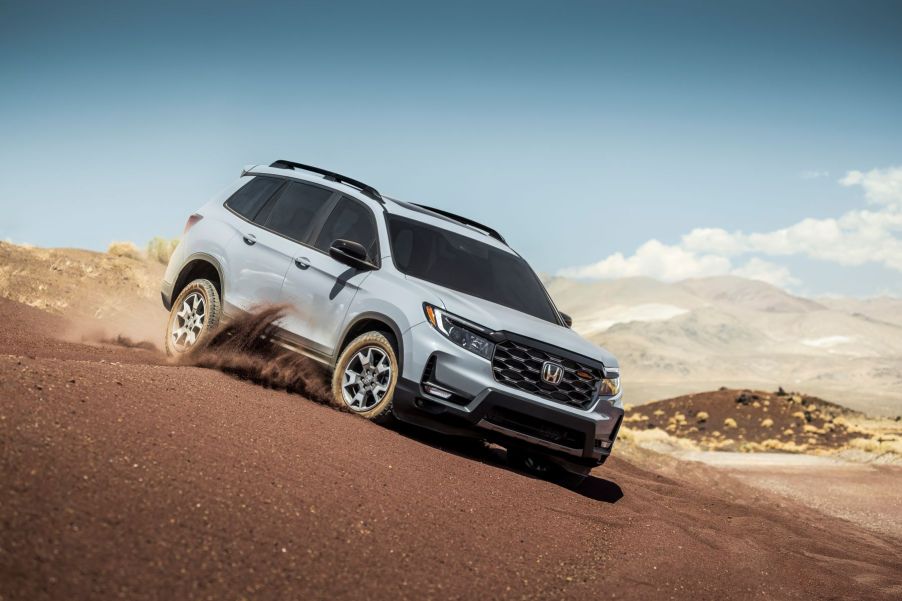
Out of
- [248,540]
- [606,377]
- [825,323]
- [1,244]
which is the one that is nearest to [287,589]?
[248,540]

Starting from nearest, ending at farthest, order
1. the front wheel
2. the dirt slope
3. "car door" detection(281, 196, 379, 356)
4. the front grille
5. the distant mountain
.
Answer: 1. the dirt slope
2. the front grille
3. the front wheel
4. "car door" detection(281, 196, 379, 356)
5. the distant mountain

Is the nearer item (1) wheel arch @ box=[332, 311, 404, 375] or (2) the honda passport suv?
(2) the honda passport suv

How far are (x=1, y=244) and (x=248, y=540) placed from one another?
63.7 ft

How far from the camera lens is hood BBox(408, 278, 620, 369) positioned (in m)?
7.29

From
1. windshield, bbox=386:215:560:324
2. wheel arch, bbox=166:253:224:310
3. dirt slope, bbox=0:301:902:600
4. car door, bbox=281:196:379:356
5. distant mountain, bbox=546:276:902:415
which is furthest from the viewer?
distant mountain, bbox=546:276:902:415

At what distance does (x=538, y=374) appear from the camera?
289 inches

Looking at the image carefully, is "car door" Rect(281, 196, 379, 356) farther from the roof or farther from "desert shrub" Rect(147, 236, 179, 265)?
"desert shrub" Rect(147, 236, 179, 265)

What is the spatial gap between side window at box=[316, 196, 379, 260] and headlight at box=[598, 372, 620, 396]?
238cm

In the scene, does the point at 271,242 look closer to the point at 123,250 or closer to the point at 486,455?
the point at 486,455

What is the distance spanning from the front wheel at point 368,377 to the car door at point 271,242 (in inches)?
45.6

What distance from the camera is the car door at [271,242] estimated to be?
8.53 metres

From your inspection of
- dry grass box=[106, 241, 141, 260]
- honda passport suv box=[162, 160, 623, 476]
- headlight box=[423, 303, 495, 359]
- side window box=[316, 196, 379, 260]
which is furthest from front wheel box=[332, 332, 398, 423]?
dry grass box=[106, 241, 141, 260]

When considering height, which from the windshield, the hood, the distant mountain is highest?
the distant mountain

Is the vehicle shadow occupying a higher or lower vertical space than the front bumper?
lower
